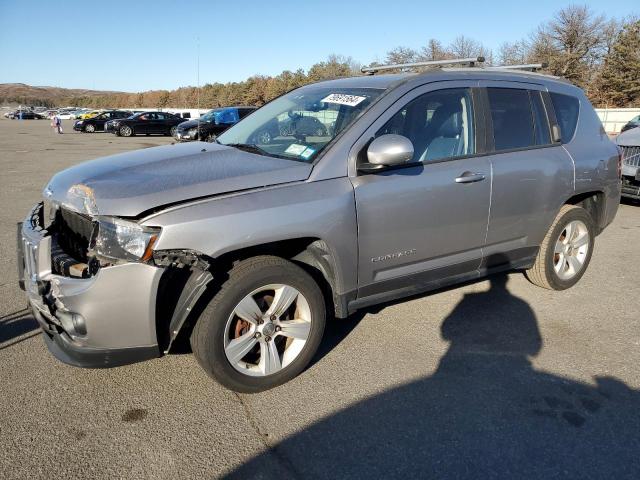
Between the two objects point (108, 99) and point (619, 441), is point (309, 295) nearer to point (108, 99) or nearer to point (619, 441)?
point (619, 441)

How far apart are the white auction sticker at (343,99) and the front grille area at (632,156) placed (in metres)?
6.41

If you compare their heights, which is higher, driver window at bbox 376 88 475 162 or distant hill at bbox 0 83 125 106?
distant hill at bbox 0 83 125 106

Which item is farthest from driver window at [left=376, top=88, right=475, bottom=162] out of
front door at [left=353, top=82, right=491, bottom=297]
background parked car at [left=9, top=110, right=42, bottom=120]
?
background parked car at [left=9, top=110, right=42, bottom=120]

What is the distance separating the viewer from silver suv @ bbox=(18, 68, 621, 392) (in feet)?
8.71

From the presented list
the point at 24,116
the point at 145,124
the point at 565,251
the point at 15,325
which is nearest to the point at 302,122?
the point at 15,325

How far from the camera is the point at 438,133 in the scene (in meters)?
3.67

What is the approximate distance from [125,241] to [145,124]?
29925mm

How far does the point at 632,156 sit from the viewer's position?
8.12 m

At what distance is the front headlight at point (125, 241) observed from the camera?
8.51 ft

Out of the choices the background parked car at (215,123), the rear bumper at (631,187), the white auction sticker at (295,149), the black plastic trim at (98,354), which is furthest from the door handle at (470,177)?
the background parked car at (215,123)

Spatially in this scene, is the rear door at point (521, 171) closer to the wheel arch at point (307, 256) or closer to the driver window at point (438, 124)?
the driver window at point (438, 124)

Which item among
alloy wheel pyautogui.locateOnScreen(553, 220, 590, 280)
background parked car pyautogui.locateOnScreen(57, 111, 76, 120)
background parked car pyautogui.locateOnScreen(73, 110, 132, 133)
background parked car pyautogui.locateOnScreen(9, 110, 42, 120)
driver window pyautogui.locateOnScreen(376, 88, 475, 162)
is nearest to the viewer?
driver window pyautogui.locateOnScreen(376, 88, 475, 162)

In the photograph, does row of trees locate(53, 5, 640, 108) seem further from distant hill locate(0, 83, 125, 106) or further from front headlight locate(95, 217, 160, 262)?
distant hill locate(0, 83, 125, 106)

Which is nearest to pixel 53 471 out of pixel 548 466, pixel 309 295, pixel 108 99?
pixel 309 295
